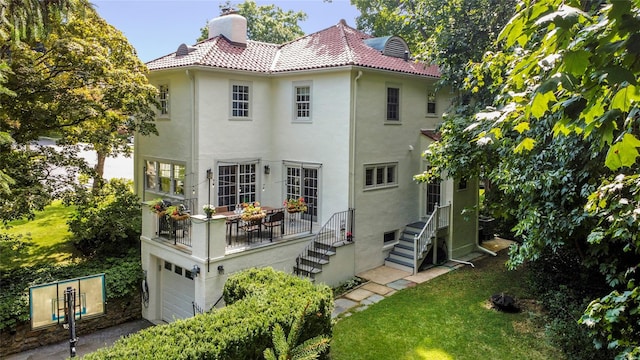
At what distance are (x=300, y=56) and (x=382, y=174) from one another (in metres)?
5.88

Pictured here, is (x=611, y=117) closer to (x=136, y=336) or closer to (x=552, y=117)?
(x=552, y=117)

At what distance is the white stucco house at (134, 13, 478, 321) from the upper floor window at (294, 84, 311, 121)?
0.14 ft

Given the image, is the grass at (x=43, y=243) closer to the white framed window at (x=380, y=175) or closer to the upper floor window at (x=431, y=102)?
the white framed window at (x=380, y=175)

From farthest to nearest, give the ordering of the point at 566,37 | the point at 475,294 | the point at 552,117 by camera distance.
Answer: the point at 475,294 → the point at 552,117 → the point at 566,37

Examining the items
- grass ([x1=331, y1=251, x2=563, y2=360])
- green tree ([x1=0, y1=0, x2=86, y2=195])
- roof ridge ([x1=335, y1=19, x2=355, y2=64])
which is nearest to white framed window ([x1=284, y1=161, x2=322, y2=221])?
roof ridge ([x1=335, y1=19, x2=355, y2=64])

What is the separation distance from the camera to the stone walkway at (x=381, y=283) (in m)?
13.2

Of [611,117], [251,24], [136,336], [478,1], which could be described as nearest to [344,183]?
[478,1]

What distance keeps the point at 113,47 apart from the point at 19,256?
8.83 m

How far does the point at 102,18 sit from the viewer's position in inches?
611

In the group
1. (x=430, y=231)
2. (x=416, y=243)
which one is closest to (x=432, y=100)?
(x=430, y=231)

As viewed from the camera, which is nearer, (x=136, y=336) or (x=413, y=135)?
(x=136, y=336)

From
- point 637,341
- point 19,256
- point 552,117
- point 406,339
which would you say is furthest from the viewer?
point 19,256

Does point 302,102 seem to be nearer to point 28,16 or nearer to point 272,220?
point 272,220

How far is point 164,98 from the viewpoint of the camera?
1728 cm
